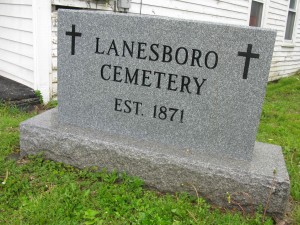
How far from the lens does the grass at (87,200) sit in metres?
2.34

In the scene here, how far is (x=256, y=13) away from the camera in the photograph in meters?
9.39

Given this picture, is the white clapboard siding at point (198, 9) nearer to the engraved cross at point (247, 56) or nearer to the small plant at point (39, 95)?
the small plant at point (39, 95)

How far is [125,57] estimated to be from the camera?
2916 mm

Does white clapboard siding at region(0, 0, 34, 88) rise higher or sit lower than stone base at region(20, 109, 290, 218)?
higher

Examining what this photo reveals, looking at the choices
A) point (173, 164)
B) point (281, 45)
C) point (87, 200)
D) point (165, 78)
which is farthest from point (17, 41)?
point (281, 45)

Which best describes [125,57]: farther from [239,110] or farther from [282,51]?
[282,51]

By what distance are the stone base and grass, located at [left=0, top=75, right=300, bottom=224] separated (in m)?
0.08

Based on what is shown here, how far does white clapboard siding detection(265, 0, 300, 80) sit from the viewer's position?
975 cm

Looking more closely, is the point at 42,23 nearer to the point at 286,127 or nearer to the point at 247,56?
the point at 247,56

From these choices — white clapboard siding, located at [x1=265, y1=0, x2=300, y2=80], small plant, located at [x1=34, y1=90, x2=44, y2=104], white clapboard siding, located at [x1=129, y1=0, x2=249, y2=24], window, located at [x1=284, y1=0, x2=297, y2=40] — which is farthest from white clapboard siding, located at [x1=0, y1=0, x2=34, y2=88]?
window, located at [x1=284, y1=0, x2=297, y2=40]

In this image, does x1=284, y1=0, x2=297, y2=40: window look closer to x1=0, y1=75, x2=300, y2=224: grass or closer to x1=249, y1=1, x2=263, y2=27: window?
x1=249, y1=1, x2=263, y2=27: window

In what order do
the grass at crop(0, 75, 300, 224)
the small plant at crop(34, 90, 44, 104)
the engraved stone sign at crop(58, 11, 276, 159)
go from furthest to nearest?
1. the small plant at crop(34, 90, 44, 104)
2. the engraved stone sign at crop(58, 11, 276, 159)
3. the grass at crop(0, 75, 300, 224)

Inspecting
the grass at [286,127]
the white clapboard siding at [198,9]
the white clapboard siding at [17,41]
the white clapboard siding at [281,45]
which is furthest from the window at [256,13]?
the white clapboard siding at [17,41]

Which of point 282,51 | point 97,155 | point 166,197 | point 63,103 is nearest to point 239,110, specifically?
point 166,197
